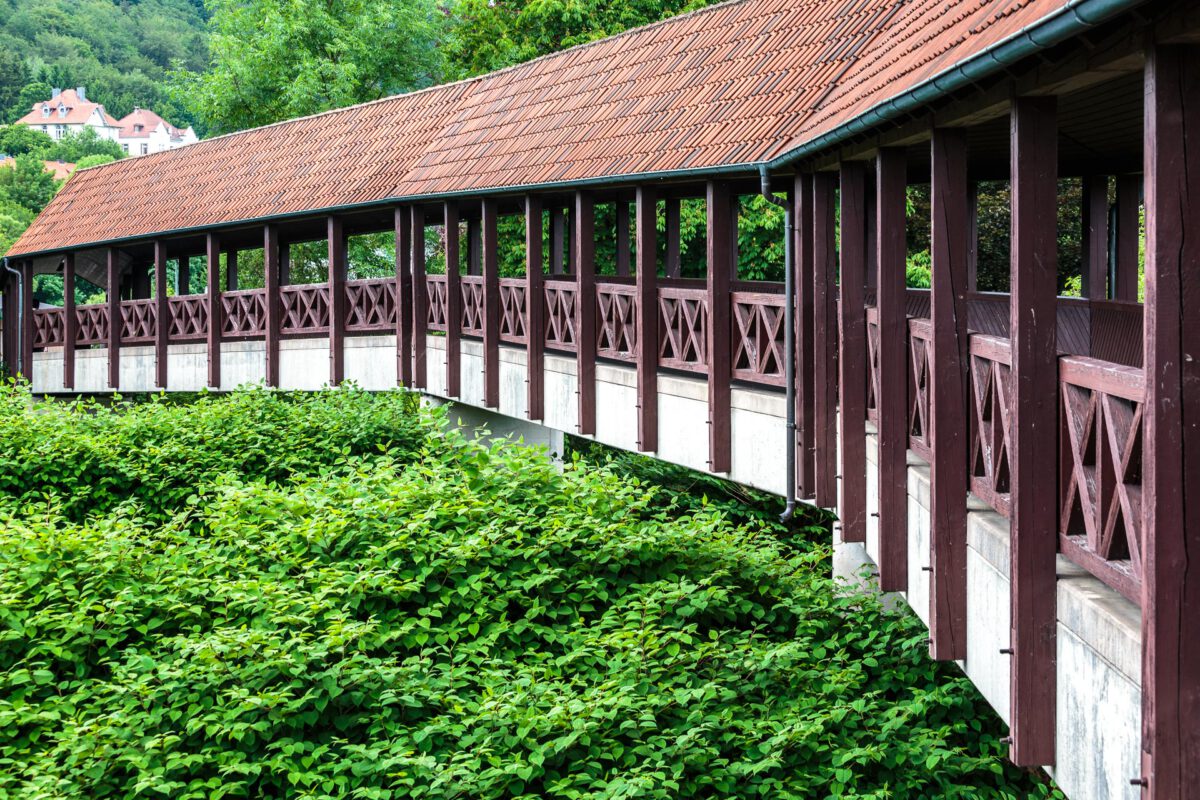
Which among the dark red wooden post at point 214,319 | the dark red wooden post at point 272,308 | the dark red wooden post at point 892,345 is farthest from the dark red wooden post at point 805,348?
the dark red wooden post at point 214,319

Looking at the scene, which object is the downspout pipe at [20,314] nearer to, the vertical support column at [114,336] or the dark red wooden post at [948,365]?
the vertical support column at [114,336]

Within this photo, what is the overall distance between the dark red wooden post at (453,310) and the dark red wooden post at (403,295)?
4.27 ft

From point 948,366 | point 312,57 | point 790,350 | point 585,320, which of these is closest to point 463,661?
point 790,350

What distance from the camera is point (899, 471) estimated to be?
7844mm

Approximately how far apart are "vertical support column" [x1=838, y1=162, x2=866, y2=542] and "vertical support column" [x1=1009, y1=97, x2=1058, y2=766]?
3593 mm

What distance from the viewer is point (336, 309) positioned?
21.9 m

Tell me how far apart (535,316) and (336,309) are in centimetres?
625

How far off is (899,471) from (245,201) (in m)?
17.4

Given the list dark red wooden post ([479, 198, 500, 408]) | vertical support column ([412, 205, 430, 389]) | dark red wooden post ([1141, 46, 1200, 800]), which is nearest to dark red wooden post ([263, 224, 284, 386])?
vertical support column ([412, 205, 430, 389])

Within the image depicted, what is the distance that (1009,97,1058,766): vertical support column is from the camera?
5.26 meters

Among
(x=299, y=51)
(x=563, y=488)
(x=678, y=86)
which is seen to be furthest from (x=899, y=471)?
(x=299, y=51)

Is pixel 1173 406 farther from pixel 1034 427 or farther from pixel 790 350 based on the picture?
pixel 790 350

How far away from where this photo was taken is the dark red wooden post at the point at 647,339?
13680 millimetres

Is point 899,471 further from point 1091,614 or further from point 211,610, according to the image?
point 211,610
